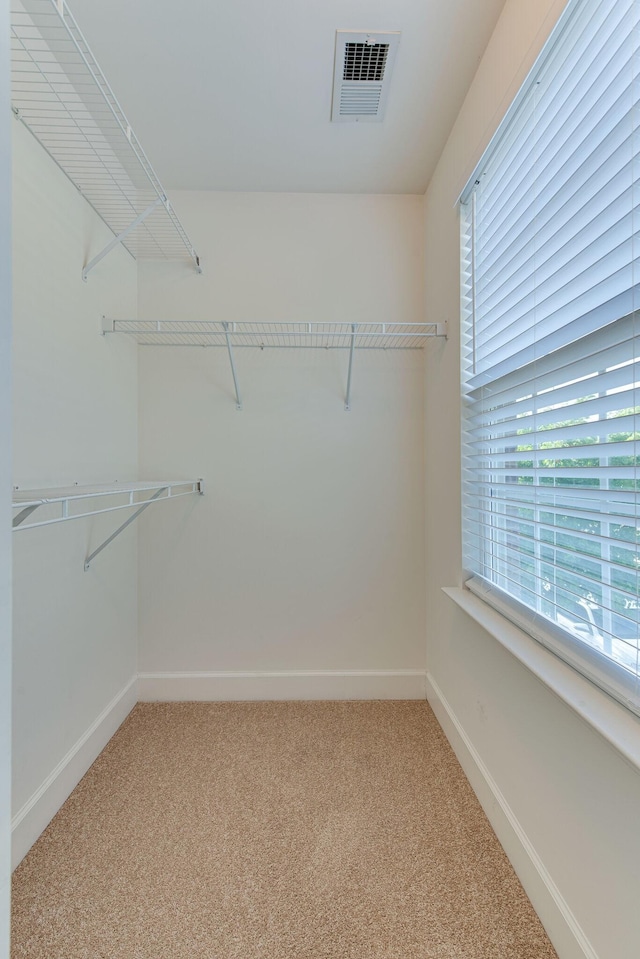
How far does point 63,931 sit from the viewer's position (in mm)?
1072

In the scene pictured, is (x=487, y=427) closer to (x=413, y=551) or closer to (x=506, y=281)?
(x=506, y=281)

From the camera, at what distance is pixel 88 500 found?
1.63 metres

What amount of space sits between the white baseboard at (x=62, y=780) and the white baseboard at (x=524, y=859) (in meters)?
1.43

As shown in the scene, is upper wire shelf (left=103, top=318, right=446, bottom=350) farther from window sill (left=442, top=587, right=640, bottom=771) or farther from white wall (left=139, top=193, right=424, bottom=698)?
window sill (left=442, top=587, right=640, bottom=771)

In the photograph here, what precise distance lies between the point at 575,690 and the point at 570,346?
30.6 inches

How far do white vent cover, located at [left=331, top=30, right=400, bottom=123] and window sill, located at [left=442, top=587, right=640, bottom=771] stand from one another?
6.17ft

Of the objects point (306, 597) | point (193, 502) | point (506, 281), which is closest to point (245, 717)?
point (306, 597)

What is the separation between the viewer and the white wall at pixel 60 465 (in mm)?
1264

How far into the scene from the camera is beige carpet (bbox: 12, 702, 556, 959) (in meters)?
1.05

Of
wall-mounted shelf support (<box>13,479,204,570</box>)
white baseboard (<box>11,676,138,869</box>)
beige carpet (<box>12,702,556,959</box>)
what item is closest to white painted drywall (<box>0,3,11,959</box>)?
wall-mounted shelf support (<box>13,479,204,570</box>)

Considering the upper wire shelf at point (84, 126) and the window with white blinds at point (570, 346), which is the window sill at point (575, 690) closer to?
the window with white blinds at point (570, 346)

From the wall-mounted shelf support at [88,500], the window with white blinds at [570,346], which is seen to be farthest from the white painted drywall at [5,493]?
the window with white blinds at [570,346]

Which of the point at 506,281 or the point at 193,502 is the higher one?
the point at 506,281

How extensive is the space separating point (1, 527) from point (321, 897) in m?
1.29
